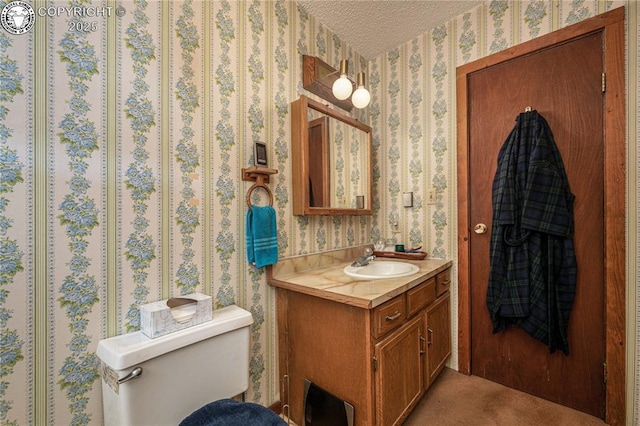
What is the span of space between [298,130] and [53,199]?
1146 millimetres

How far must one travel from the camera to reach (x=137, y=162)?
42.3 inches

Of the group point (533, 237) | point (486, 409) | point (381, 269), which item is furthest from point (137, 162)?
point (486, 409)

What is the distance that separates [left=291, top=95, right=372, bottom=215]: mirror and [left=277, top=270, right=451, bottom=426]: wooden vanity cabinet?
0.61 meters

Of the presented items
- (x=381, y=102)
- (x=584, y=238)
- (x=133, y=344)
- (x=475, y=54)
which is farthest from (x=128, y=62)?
(x=584, y=238)

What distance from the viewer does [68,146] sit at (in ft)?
3.03

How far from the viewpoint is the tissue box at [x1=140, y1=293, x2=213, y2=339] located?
3.22 feet

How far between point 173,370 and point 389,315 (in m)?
0.90

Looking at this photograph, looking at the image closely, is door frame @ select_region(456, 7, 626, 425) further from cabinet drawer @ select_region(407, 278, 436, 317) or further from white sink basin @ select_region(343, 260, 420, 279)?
white sink basin @ select_region(343, 260, 420, 279)

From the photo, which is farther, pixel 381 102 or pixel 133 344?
pixel 381 102

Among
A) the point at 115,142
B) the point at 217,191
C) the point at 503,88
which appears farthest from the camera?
the point at 503,88

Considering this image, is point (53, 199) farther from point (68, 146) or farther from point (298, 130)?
point (298, 130)

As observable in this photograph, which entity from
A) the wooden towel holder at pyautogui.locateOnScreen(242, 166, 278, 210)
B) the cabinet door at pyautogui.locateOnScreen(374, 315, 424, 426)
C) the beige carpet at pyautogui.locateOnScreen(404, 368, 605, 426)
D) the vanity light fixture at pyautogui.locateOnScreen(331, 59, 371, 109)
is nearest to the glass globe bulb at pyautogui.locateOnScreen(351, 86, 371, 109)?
the vanity light fixture at pyautogui.locateOnScreen(331, 59, 371, 109)

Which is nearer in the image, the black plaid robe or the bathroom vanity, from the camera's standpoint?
the bathroom vanity

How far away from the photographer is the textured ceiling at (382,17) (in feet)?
5.80
